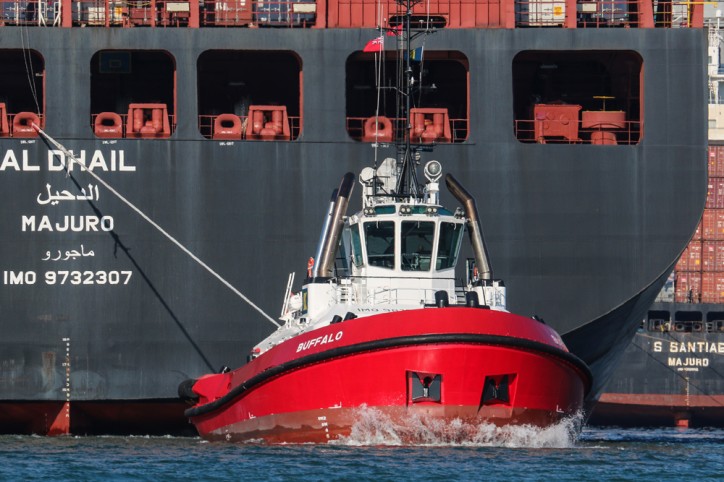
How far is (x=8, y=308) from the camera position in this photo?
1019 inches

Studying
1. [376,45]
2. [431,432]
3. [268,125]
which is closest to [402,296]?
[431,432]

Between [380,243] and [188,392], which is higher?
[380,243]

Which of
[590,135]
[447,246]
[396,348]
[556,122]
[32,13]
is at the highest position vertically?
[32,13]

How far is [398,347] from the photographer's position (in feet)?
63.5

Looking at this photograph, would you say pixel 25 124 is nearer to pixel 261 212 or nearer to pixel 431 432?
pixel 261 212

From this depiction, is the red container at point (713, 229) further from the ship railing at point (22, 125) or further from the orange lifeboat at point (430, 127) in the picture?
the ship railing at point (22, 125)

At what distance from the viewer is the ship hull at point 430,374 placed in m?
19.3

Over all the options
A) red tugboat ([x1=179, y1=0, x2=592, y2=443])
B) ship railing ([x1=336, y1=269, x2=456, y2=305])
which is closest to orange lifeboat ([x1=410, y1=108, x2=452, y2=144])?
red tugboat ([x1=179, y1=0, x2=592, y2=443])

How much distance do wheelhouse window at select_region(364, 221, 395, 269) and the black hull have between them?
4548 millimetres

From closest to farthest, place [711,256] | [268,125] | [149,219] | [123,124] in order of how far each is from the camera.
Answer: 1. [149,219]
2. [268,125]
3. [123,124]
4. [711,256]

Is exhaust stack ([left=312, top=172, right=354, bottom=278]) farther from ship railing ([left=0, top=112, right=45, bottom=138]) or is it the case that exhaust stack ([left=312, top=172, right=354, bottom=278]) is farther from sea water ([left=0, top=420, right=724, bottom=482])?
ship railing ([left=0, top=112, right=45, bottom=138])

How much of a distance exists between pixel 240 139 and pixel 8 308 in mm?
4650

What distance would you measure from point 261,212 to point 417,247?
5.22 metres

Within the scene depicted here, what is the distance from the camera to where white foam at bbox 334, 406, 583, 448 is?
1958 centimetres
